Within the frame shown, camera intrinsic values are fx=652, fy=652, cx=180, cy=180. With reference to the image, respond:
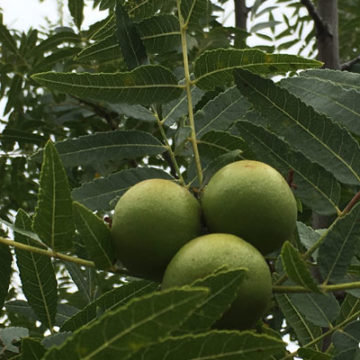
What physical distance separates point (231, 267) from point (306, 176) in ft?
1.35

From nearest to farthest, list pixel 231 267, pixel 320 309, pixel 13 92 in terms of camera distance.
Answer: pixel 231 267 < pixel 320 309 < pixel 13 92

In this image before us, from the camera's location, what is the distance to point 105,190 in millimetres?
1614

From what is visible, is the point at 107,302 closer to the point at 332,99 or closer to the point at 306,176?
the point at 306,176

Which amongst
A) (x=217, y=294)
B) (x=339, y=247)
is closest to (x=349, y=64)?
(x=339, y=247)

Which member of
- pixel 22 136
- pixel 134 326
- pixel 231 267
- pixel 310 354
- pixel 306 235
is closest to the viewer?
pixel 134 326

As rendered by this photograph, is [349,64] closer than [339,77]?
No

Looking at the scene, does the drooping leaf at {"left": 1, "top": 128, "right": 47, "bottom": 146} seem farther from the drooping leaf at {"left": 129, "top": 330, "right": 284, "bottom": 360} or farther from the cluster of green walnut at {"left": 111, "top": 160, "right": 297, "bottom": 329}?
the drooping leaf at {"left": 129, "top": 330, "right": 284, "bottom": 360}

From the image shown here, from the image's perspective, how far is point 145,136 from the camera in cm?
175

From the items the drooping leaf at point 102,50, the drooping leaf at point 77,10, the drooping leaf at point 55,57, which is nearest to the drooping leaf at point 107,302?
the drooping leaf at point 102,50

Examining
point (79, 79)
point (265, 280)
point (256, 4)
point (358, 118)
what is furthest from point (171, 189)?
point (256, 4)

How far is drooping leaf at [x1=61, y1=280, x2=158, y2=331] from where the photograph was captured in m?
1.41

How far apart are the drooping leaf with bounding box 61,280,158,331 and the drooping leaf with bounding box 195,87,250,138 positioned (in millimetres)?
512

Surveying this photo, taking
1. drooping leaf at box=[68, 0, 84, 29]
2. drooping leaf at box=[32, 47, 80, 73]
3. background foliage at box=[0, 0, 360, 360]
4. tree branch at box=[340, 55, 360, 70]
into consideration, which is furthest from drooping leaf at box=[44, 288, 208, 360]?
drooping leaf at box=[68, 0, 84, 29]

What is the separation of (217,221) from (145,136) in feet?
1.72
